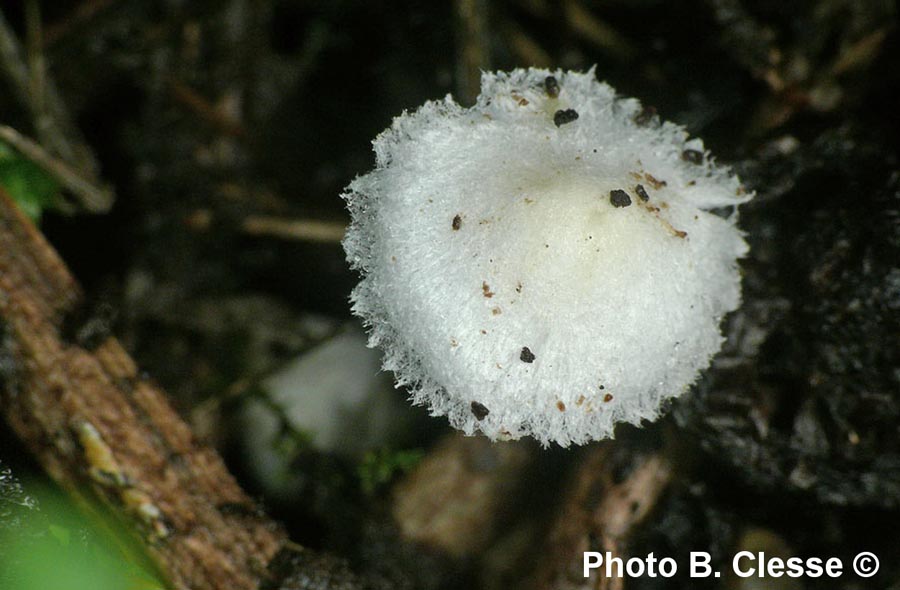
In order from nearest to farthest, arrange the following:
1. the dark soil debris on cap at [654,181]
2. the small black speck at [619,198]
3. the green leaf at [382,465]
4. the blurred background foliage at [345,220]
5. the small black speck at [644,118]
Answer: the small black speck at [619,198]
the dark soil debris on cap at [654,181]
the small black speck at [644,118]
the blurred background foliage at [345,220]
the green leaf at [382,465]

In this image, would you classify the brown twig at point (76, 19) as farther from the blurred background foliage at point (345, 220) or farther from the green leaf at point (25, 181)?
the green leaf at point (25, 181)

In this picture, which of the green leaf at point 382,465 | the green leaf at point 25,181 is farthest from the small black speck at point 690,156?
the green leaf at point 25,181

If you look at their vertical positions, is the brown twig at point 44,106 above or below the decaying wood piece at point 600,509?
above

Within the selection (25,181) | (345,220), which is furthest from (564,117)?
(25,181)

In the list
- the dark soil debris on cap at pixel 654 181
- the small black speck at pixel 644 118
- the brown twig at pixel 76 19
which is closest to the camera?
the dark soil debris on cap at pixel 654 181

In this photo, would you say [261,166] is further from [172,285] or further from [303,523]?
[303,523]

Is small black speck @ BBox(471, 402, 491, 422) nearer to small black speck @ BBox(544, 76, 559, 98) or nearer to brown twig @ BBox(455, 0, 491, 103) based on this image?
small black speck @ BBox(544, 76, 559, 98)
